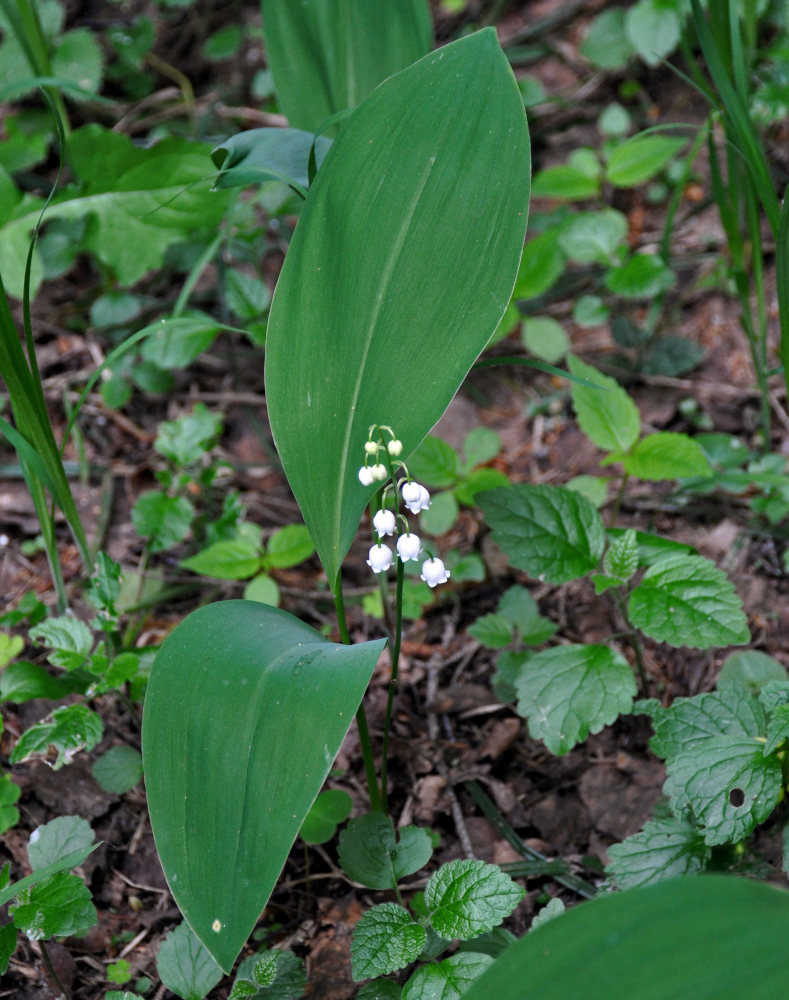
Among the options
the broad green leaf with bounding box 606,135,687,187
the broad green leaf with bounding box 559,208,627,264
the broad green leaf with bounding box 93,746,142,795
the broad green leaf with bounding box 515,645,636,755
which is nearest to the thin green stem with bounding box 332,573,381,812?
the broad green leaf with bounding box 515,645,636,755

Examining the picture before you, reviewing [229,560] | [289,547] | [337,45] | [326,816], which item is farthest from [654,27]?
[326,816]

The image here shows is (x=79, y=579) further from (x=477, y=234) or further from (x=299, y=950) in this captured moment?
(x=477, y=234)

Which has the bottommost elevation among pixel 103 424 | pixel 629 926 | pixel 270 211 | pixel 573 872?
pixel 573 872

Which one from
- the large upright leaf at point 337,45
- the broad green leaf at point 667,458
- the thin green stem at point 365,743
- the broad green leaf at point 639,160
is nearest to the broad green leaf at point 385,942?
the thin green stem at point 365,743

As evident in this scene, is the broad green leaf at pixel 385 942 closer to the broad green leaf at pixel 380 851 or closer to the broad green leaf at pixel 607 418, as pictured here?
the broad green leaf at pixel 380 851

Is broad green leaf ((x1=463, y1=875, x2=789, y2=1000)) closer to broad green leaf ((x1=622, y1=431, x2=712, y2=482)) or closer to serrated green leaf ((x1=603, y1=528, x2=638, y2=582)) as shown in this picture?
serrated green leaf ((x1=603, y1=528, x2=638, y2=582))

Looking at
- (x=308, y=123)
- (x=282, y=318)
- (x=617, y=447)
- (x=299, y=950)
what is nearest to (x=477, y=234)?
(x=282, y=318)
